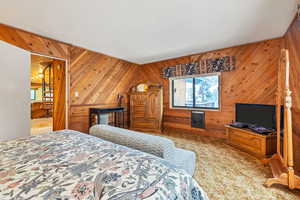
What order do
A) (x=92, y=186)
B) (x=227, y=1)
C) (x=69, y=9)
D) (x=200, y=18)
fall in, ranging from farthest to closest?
(x=200, y=18) → (x=69, y=9) → (x=227, y=1) → (x=92, y=186)

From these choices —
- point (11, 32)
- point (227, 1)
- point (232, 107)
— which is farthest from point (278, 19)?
point (11, 32)

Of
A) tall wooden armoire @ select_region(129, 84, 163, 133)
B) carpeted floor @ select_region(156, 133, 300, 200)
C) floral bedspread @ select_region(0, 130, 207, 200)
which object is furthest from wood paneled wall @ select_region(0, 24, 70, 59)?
carpeted floor @ select_region(156, 133, 300, 200)

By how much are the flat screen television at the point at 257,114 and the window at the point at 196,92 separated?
68cm

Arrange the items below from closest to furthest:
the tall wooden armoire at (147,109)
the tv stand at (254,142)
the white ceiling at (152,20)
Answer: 1. the white ceiling at (152,20)
2. the tv stand at (254,142)
3. the tall wooden armoire at (147,109)

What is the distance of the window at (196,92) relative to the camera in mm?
3818

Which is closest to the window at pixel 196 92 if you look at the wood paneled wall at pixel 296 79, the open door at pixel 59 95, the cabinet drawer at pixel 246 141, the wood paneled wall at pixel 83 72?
the cabinet drawer at pixel 246 141

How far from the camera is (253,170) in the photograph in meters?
Result: 2.03

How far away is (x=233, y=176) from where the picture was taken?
187cm

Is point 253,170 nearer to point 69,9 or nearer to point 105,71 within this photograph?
point 69,9

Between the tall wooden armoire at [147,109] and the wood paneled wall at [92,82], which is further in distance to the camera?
the tall wooden armoire at [147,109]

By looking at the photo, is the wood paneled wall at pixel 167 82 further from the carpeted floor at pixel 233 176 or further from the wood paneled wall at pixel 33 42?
the carpeted floor at pixel 233 176

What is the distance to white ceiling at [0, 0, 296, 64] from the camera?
1.90m

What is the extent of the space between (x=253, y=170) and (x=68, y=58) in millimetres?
4374

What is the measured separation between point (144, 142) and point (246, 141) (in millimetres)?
2386
